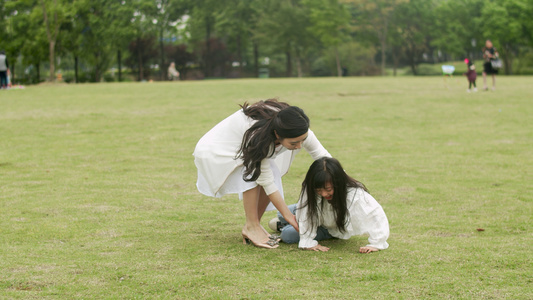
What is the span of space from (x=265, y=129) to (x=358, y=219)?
1.02 m

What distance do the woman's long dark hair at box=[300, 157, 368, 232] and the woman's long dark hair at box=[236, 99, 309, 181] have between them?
341 millimetres

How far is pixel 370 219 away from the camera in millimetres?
4637

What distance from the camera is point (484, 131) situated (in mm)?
12938

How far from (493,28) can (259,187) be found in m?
52.5

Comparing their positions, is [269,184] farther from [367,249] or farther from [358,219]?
[367,249]

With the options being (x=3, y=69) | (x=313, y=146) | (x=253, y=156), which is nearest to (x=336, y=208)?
(x=313, y=146)

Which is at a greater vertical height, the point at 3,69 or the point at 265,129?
the point at 3,69

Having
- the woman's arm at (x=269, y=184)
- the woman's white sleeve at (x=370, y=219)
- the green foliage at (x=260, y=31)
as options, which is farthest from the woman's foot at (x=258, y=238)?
the green foliage at (x=260, y=31)

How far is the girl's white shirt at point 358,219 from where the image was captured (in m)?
4.58

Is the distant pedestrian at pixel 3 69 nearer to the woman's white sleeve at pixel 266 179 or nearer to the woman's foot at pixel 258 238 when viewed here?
the woman's foot at pixel 258 238

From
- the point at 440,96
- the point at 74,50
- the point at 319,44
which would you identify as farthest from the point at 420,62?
the point at 440,96

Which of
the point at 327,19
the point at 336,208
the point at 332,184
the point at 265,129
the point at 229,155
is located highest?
the point at 327,19

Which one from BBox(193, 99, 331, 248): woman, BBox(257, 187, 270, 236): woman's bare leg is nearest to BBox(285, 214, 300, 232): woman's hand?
BBox(193, 99, 331, 248): woman

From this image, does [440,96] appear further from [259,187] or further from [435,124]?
[259,187]
